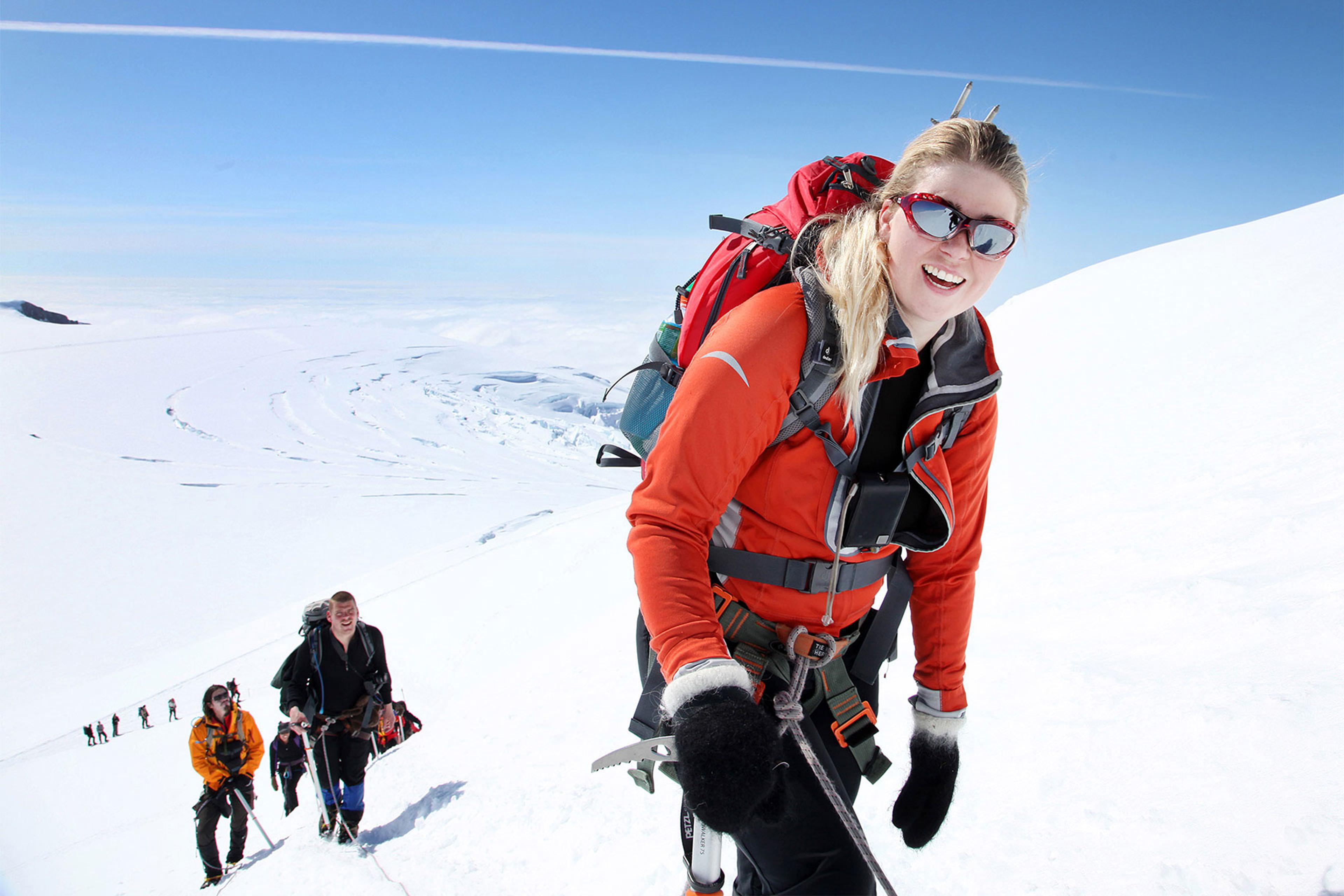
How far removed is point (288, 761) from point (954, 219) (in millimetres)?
6332

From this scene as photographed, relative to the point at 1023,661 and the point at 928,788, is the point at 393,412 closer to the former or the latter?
the point at 1023,661

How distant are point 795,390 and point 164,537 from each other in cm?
2935

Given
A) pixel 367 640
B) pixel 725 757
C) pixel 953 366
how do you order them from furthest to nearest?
1. pixel 367 640
2. pixel 953 366
3. pixel 725 757

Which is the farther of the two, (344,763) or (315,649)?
(315,649)

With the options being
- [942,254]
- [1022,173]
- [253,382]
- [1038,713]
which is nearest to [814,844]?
[942,254]

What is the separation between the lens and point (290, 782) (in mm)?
6059

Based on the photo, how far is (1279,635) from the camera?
9.28ft

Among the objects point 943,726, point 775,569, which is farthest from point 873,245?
point 943,726

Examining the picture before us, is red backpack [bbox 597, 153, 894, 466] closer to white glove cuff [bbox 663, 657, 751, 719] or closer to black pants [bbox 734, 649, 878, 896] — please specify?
white glove cuff [bbox 663, 657, 751, 719]

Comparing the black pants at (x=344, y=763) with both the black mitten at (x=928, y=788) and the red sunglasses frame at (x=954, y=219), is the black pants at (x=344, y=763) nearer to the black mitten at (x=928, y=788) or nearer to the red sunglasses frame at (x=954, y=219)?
the black mitten at (x=928, y=788)

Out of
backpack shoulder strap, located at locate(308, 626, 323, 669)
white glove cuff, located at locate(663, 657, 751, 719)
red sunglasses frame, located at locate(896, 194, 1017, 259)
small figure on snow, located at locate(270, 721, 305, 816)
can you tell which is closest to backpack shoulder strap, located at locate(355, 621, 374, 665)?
backpack shoulder strap, located at locate(308, 626, 323, 669)

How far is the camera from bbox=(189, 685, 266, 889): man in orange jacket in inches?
221

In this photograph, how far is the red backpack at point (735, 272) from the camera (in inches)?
64.9

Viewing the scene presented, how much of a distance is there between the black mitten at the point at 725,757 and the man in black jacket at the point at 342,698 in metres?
4.46
